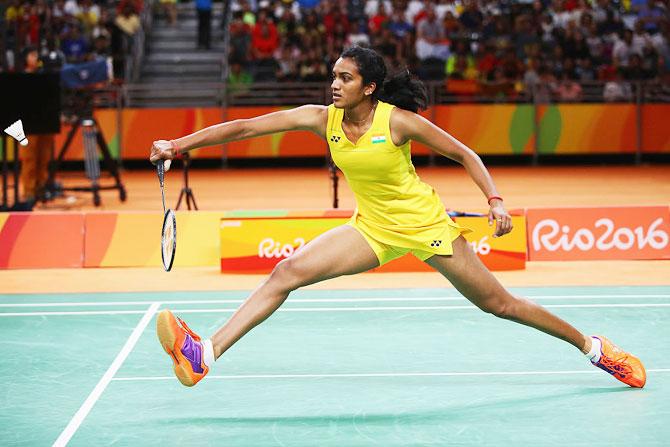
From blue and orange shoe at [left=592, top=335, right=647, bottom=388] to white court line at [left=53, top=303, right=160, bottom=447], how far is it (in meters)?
2.61

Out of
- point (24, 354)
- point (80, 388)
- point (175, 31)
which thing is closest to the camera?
point (80, 388)

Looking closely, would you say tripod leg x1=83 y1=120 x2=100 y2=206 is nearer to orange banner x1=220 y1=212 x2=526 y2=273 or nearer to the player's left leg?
orange banner x1=220 y1=212 x2=526 y2=273

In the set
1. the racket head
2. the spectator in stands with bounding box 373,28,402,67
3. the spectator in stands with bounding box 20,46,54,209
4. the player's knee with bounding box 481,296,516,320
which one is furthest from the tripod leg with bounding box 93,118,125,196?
the player's knee with bounding box 481,296,516,320

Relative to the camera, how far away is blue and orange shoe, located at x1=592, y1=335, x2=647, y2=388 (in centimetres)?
559

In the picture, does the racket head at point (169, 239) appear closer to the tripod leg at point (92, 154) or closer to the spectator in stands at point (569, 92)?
the tripod leg at point (92, 154)

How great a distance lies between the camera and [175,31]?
20812mm

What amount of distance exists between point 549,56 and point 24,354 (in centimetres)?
1477

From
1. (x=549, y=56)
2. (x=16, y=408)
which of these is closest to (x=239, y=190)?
(x=549, y=56)

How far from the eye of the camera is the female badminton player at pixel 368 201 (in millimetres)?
5125

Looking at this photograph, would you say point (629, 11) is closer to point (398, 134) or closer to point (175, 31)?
point (175, 31)

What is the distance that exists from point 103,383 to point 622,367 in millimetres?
2745

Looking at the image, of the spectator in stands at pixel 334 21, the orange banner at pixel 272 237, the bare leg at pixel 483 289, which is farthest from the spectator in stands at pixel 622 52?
the bare leg at pixel 483 289

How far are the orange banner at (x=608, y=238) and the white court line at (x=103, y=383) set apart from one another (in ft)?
12.8

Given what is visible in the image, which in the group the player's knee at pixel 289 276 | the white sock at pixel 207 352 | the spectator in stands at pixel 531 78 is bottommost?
the white sock at pixel 207 352
